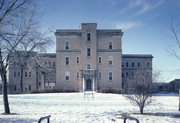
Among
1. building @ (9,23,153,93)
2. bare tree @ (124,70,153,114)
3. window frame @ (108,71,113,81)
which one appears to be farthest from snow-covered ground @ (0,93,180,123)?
window frame @ (108,71,113,81)

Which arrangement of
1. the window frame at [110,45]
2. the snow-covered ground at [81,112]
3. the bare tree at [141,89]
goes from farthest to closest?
the window frame at [110,45] < the bare tree at [141,89] < the snow-covered ground at [81,112]

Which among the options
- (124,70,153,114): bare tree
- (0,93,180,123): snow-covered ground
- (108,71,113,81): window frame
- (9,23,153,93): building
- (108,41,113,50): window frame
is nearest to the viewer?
(0,93,180,123): snow-covered ground

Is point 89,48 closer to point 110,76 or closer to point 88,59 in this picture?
point 88,59

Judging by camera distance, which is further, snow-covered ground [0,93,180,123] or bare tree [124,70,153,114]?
bare tree [124,70,153,114]

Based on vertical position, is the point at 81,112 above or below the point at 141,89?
below

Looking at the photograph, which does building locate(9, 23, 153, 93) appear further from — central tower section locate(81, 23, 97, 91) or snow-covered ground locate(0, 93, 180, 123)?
snow-covered ground locate(0, 93, 180, 123)

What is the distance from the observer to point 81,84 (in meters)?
42.0

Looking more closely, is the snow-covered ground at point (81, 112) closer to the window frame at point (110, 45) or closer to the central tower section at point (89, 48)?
the central tower section at point (89, 48)

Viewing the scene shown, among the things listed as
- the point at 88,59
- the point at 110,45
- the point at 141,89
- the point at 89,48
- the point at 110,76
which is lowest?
the point at 141,89

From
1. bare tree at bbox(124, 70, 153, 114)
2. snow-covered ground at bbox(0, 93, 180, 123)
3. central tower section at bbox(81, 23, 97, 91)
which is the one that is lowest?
snow-covered ground at bbox(0, 93, 180, 123)

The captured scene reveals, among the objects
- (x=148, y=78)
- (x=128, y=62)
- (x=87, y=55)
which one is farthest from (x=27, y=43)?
(x=128, y=62)

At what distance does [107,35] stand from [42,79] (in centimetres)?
2110

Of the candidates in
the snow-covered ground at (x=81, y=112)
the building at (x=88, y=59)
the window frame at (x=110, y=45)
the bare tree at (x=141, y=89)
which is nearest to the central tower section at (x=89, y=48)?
the building at (x=88, y=59)

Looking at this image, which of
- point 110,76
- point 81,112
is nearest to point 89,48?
point 110,76
